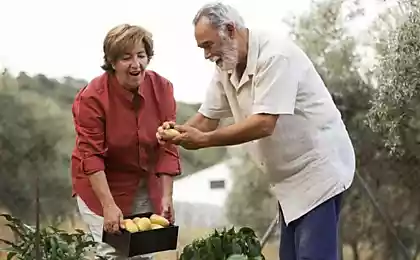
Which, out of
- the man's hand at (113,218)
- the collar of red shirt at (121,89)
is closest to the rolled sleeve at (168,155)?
the collar of red shirt at (121,89)

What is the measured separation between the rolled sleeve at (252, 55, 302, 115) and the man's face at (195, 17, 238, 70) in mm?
89

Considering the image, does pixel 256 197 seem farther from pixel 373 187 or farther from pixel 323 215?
pixel 323 215

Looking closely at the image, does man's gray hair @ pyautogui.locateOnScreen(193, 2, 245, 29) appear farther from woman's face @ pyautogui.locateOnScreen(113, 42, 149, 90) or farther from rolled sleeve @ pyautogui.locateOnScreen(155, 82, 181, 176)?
rolled sleeve @ pyautogui.locateOnScreen(155, 82, 181, 176)

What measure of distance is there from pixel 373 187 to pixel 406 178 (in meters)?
0.12

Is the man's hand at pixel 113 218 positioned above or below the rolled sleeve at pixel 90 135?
below

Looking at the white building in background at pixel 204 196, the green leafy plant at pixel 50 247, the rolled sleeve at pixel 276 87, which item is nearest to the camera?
the green leafy plant at pixel 50 247

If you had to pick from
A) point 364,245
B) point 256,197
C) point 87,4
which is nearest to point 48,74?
point 87,4

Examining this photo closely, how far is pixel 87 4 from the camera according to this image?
2527 mm

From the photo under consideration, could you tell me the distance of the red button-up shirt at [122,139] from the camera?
2002mm

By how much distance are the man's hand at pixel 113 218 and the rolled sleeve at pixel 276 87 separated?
1.54ft

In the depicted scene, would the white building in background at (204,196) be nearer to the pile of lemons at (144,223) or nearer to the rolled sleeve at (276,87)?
the pile of lemons at (144,223)

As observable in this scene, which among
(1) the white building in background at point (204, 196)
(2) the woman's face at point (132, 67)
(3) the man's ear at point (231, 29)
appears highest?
(3) the man's ear at point (231, 29)

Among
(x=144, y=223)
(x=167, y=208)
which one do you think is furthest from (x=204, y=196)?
(x=144, y=223)

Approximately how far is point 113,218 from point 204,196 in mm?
713
